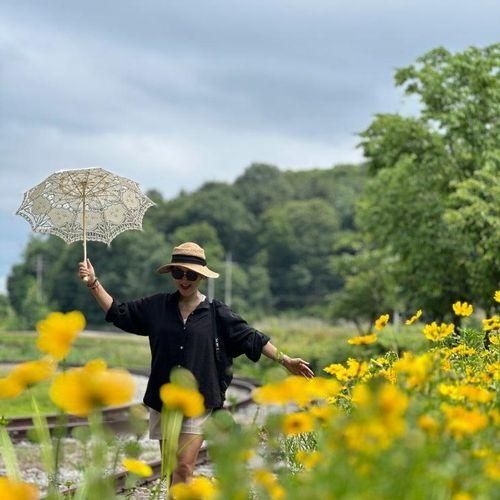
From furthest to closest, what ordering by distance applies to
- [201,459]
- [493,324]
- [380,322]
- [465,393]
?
[201,459]
[493,324]
[380,322]
[465,393]

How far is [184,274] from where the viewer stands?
6344 mm

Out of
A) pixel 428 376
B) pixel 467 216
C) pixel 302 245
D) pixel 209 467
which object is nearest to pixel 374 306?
pixel 467 216

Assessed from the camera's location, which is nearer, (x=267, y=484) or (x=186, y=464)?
(x=267, y=484)

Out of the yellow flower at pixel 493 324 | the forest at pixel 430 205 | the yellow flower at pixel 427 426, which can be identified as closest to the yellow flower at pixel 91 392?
the yellow flower at pixel 427 426

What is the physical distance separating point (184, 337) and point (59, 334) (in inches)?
133

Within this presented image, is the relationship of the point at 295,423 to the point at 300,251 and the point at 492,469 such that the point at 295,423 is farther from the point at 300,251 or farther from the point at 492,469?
the point at 300,251

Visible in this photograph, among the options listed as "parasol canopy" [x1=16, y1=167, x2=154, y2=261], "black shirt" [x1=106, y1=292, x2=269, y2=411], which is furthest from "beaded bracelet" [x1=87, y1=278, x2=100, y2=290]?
"parasol canopy" [x1=16, y1=167, x2=154, y2=261]

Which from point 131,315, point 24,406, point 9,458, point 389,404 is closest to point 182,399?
point 389,404

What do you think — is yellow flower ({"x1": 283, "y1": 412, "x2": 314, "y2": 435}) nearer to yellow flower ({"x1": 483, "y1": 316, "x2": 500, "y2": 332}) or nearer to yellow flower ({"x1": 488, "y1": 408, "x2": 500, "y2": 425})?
yellow flower ({"x1": 488, "y1": 408, "x2": 500, "y2": 425})

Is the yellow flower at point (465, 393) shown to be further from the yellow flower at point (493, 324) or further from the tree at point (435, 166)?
the tree at point (435, 166)

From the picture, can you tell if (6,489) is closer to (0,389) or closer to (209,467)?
(0,389)

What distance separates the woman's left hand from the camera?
6.12 metres

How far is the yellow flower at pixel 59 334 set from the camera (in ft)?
9.50

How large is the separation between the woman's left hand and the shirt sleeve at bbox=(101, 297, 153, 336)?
934mm
